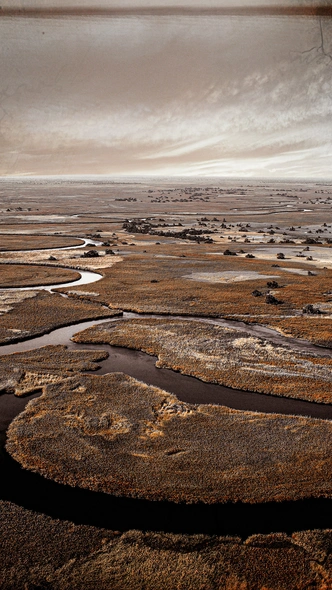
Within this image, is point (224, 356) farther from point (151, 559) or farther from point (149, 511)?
point (151, 559)

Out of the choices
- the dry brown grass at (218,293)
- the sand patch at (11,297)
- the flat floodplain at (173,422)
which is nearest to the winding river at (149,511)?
the flat floodplain at (173,422)

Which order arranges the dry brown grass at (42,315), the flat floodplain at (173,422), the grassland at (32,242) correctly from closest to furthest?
the flat floodplain at (173,422)
the dry brown grass at (42,315)
the grassland at (32,242)

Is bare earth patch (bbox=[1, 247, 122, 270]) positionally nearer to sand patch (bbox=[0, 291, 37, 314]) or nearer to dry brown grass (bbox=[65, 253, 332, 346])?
dry brown grass (bbox=[65, 253, 332, 346])

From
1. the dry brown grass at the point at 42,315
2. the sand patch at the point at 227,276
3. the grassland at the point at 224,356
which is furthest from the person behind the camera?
the sand patch at the point at 227,276

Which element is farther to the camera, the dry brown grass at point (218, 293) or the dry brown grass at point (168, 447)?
the dry brown grass at point (218, 293)

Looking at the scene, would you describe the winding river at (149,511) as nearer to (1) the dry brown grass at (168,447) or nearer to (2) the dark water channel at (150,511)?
(2) the dark water channel at (150,511)

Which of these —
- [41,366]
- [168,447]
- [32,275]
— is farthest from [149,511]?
[32,275]
